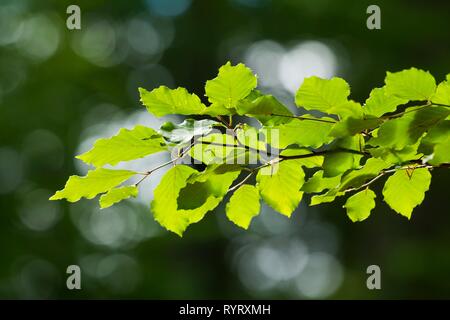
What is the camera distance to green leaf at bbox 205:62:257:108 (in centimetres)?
88

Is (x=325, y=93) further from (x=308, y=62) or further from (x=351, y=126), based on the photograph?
(x=308, y=62)

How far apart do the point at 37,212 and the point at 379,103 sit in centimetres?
816

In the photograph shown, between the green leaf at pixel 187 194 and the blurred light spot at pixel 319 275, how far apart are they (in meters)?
7.34

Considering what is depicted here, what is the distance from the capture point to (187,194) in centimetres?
91

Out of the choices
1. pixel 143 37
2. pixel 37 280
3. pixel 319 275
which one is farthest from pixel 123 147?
pixel 143 37

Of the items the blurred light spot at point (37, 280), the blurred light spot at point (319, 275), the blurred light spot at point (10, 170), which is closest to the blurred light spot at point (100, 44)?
the blurred light spot at point (10, 170)

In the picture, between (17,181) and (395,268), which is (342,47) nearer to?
(395,268)

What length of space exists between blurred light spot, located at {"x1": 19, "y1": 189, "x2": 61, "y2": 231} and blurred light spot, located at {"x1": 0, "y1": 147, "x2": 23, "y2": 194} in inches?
10.3

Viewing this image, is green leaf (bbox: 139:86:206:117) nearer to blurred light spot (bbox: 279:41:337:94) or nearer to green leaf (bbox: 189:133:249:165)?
green leaf (bbox: 189:133:249:165)

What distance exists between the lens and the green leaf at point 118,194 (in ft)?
3.30

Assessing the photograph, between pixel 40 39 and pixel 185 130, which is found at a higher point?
pixel 40 39

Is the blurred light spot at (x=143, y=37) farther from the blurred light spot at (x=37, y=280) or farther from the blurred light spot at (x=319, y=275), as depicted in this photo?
the blurred light spot at (x=319, y=275)

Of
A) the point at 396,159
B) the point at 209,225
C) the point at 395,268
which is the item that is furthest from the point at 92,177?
the point at 209,225

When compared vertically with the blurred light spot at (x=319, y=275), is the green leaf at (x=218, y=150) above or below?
below
